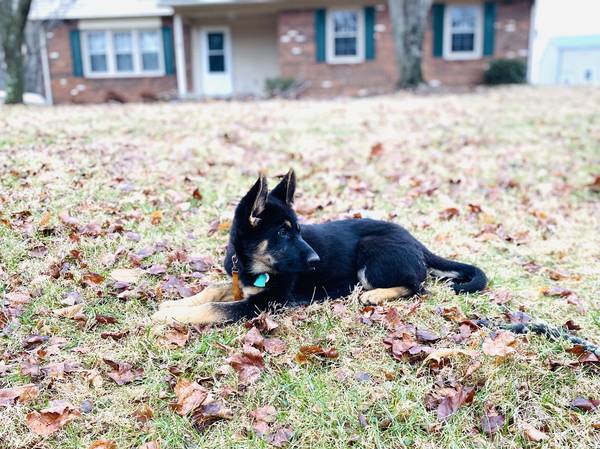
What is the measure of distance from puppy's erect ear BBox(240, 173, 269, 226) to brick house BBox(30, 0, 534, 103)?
1838 cm

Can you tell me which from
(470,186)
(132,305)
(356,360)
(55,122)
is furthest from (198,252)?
(55,122)

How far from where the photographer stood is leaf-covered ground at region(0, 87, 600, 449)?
9.54ft

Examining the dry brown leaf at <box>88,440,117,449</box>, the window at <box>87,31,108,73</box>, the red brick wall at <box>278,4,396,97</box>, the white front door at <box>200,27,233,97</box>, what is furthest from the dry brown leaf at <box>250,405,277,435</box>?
the window at <box>87,31,108,73</box>

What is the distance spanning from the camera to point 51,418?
9.41 ft

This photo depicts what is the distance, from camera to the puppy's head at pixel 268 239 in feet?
12.2

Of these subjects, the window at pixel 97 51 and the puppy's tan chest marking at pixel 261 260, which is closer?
the puppy's tan chest marking at pixel 261 260

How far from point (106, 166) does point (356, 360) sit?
16.3ft

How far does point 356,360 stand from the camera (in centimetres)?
341

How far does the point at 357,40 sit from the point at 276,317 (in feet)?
68.4

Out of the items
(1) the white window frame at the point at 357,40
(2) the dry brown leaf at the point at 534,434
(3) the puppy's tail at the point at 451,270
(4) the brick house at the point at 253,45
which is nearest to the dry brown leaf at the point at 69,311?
(3) the puppy's tail at the point at 451,270

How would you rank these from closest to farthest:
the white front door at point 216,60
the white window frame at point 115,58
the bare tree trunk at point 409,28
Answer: the bare tree trunk at point 409,28
the white window frame at point 115,58
the white front door at point 216,60

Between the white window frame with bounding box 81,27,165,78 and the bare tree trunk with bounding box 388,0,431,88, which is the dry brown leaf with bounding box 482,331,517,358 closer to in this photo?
the bare tree trunk with bounding box 388,0,431,88

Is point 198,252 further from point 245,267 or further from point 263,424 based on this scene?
point 263,424

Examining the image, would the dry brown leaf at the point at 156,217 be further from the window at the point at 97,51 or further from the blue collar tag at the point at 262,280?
the window at the point at 97,51
